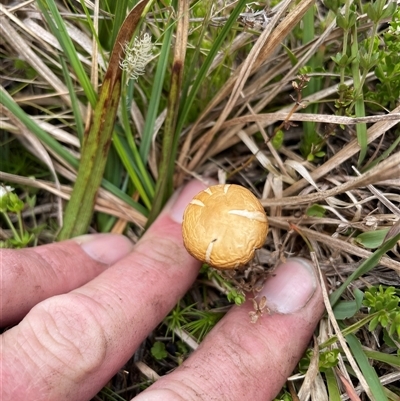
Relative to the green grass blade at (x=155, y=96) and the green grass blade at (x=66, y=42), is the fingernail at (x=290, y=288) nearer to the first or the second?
the green grass blade at (x=155, y=96)

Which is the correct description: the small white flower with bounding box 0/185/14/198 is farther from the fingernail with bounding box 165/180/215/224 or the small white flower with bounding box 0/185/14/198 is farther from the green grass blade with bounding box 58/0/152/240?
the fingernail with bounding box 165/180/215/224

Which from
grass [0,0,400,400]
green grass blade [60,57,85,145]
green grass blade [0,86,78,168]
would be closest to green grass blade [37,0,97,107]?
grass [0,0,400,400]

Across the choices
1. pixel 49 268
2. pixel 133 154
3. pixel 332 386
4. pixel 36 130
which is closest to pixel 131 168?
pixel 133 154

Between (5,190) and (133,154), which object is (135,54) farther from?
(5,190)

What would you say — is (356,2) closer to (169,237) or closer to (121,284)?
(169,237)

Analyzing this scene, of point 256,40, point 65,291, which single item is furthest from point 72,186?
point 256,40

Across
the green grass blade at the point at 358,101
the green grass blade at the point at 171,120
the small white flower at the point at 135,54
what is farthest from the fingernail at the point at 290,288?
the small white flower at the point at 135,54

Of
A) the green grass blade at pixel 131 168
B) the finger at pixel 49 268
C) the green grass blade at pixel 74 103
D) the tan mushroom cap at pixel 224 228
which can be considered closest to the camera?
the tan mushroom cap at pixel 224 228
